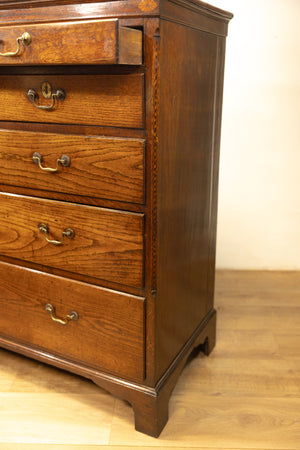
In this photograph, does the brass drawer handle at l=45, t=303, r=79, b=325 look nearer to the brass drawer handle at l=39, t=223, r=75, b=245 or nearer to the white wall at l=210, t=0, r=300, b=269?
the brass drawer handle at l=39, t=223, r=75, b=245

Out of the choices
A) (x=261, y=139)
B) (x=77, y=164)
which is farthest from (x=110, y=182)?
(x=261, y=139)

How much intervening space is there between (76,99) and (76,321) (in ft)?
2.03

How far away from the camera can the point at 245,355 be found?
1.68m

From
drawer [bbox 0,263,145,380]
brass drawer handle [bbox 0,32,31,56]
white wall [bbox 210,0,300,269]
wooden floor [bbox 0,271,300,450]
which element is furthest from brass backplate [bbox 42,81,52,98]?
white wall [bbox 210,0,300,269]

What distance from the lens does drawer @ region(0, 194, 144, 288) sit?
3.97ft

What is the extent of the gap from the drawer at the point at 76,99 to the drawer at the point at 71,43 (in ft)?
0.29

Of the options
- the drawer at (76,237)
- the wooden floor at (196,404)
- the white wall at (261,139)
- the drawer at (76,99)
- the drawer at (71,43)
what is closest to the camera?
the drawer at (71,43)

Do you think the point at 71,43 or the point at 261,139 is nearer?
the point at 71,43

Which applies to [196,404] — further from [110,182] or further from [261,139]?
[261,139]

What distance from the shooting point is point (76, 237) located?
50.6 inches

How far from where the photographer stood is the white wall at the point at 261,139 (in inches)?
79.5

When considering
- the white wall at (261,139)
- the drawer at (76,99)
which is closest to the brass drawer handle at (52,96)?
the drawer at (76,99)

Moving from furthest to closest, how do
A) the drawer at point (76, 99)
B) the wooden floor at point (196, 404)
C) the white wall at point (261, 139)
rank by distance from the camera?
the white wall at point (261, 139), the wooden floor at point (196, 404), the drawer at point (76, 99)

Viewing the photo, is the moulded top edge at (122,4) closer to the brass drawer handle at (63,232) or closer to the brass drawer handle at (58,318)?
the brass drawer handle at (63,232)
